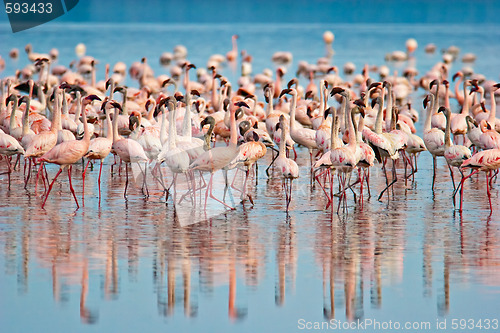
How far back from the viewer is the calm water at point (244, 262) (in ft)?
22.3

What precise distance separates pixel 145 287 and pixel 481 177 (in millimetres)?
7230

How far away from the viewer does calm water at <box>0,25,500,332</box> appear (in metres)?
6.79

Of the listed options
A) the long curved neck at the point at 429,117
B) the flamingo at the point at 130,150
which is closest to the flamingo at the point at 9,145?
the flamingo at the point at 130,150

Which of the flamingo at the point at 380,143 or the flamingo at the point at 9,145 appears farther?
the flamingo at the point at 380,143

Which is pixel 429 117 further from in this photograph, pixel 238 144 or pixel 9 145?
pixel 9 145

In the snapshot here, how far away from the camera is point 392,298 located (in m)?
7.16

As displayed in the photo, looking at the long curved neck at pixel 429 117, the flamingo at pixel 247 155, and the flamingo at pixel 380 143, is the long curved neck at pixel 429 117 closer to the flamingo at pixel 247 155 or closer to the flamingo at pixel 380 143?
the flamingo at pixel 380 143

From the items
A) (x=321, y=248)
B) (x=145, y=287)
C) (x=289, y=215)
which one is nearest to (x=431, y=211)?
(x=289, y=215)

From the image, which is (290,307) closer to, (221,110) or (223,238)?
(223,238)

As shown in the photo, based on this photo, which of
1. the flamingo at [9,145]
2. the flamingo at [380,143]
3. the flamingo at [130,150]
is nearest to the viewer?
the flamingo at [130,150]

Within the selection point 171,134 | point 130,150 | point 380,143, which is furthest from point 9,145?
point 380,143

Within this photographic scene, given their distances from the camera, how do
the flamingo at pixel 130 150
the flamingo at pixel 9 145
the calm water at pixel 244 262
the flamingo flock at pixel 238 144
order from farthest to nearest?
the flamingo at pixel 9 145 → the flamingo at pixel 130 150 → the flamingo flock at pixel 238 144 → the calm water at pixel 244 262

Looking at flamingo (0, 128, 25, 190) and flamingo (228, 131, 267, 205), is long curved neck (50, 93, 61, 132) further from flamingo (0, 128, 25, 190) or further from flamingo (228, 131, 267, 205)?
flamingo (228, 131, 267, 205)

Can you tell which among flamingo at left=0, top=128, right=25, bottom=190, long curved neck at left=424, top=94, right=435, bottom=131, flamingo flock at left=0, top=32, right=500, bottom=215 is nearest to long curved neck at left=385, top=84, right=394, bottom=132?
flamingo flock at left=0, top=32, right=500, bottom=215
